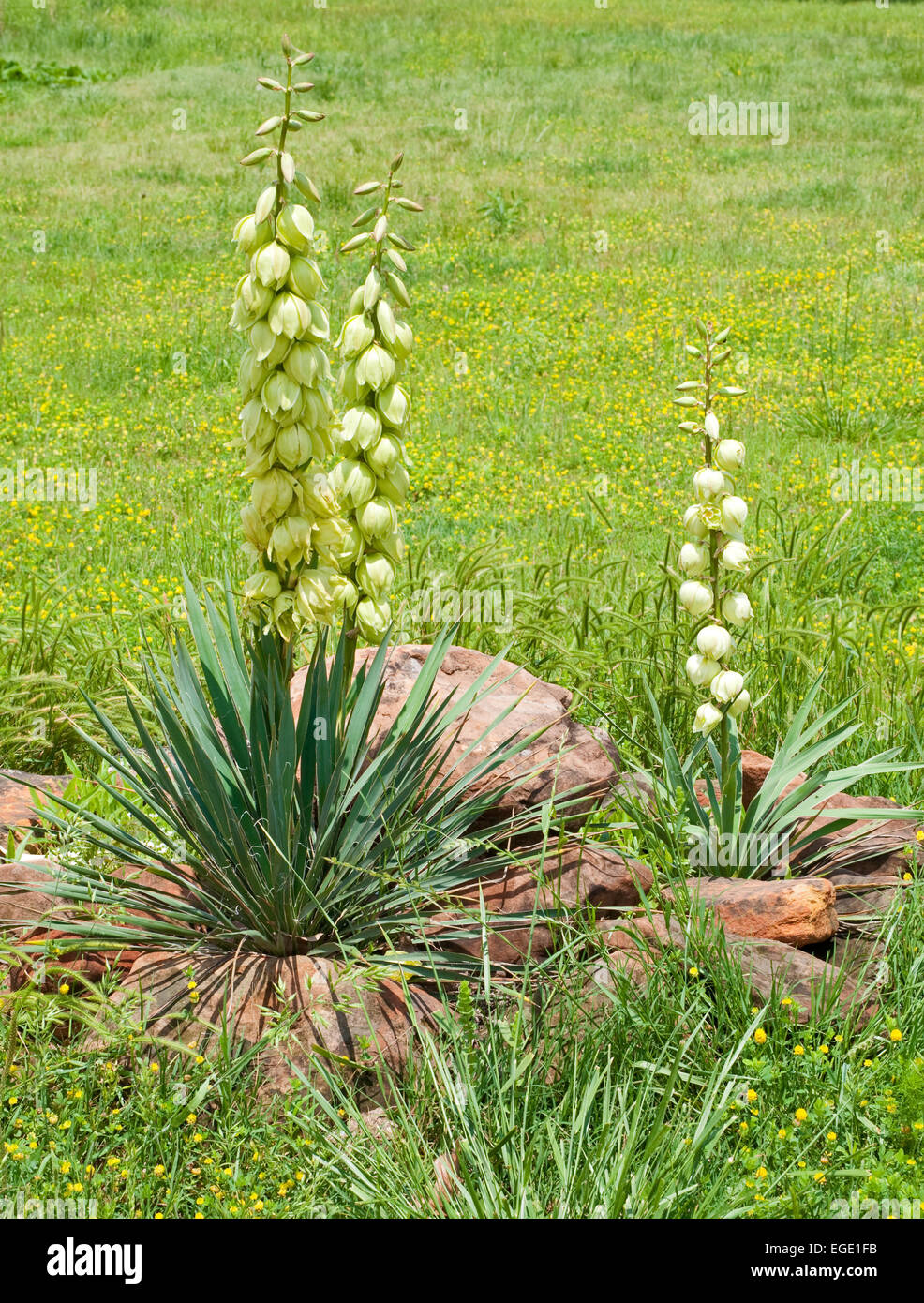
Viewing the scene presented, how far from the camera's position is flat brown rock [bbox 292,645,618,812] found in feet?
12.2

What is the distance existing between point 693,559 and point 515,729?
0.90 metres

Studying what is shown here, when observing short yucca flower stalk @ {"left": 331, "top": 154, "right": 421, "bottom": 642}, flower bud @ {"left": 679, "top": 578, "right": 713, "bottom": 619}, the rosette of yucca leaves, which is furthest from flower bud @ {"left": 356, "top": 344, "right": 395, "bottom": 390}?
flower bud @ {"left": 679, "top": 578, "right": 713, "bottom": 619}

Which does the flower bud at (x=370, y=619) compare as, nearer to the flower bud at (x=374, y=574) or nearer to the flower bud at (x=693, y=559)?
the flower bud at (x=374, y=574)

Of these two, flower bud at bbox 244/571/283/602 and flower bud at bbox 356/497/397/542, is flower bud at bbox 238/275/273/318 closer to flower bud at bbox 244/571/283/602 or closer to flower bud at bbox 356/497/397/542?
flower bud at bbox 356/497/397/542

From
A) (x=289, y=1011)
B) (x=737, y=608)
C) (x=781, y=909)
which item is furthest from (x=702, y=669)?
(x=289, y=1011)

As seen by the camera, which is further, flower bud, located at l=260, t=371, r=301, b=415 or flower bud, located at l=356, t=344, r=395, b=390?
flower bud, located at l=356, t=344, r=395, b=390

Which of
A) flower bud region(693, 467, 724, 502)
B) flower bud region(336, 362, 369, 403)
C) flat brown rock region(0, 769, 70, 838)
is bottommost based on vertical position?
flat brown rock region(0, 769, 70, 838)

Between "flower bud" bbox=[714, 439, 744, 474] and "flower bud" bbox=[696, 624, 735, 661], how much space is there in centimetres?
45

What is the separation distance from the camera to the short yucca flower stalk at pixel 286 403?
114 inches

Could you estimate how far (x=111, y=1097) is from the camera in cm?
296

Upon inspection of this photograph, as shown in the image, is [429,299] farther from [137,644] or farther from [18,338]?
[137,644]

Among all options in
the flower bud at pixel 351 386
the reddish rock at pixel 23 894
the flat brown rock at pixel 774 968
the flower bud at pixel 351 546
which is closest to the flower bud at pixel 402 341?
the flower bud at pixel 351 386

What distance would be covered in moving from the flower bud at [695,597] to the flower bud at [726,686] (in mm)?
194

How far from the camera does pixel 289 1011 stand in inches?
118
